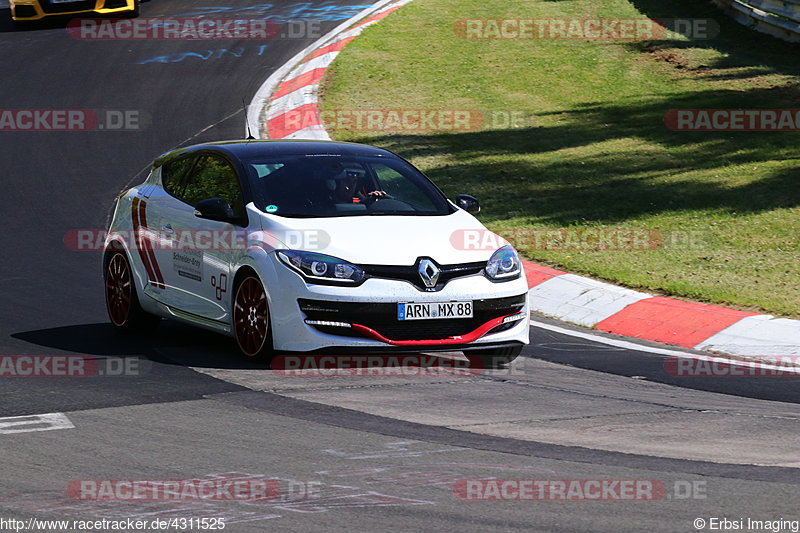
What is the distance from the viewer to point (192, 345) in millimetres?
9938

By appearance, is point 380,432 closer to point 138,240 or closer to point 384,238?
point 384,238

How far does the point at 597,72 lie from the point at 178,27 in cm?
879

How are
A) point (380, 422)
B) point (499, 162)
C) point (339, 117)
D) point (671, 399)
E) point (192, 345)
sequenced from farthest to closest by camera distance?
point (339, 117)
point (499, 162)
point (192, 345)
point (671, 399)
point (380, 422)

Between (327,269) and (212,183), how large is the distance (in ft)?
5.71

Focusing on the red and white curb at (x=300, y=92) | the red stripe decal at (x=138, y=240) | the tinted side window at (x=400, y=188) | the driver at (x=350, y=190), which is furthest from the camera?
the red and white curb at (x=300, y=92)

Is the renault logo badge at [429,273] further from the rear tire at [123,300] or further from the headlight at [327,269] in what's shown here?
the rear tire at [123,300]

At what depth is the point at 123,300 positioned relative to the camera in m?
10.5

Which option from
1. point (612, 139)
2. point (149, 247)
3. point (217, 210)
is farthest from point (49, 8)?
point (217, 210)

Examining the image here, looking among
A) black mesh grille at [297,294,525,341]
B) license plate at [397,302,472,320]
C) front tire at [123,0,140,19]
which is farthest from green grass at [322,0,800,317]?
front tire at [123,0,140,19]

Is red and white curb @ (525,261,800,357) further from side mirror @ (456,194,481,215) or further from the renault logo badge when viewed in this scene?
the renault logo badge

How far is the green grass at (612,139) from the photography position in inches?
501

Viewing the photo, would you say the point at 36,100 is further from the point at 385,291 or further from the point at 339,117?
the point at 385,291

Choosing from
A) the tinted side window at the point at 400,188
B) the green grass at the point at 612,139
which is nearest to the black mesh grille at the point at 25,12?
the green grass at the point at 612,139

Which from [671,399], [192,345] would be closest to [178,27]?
[192,345]
